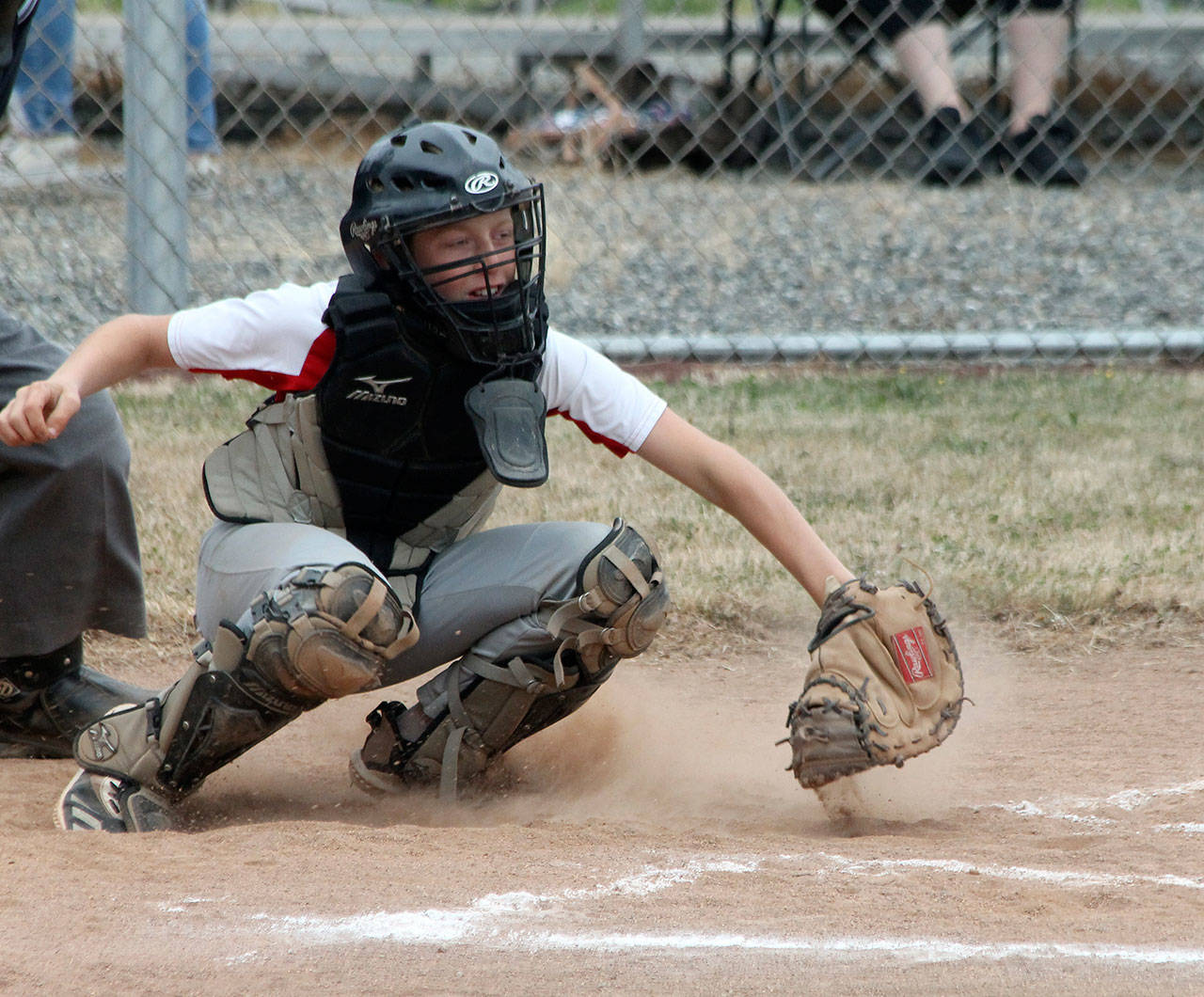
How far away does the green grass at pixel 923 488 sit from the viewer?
13.3 feet

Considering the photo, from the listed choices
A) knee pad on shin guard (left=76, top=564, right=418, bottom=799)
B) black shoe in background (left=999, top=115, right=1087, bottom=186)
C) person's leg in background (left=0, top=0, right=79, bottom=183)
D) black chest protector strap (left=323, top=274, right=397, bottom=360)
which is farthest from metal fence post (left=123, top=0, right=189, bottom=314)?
black shoe in background (left=999, top=115, right=1087, bottom=186)

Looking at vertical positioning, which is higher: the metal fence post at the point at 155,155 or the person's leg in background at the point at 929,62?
the person's leg in background at the point at 929,62

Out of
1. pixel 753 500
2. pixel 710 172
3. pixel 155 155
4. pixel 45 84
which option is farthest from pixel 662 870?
pixel 45 84

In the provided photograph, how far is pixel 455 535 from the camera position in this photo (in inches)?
123

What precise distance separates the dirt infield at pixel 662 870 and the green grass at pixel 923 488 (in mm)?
526

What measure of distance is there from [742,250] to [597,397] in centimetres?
508

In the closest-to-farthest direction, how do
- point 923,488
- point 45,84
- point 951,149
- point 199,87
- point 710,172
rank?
point 923,488, point 710,172, point 199,87, point 45,84, point 951,149

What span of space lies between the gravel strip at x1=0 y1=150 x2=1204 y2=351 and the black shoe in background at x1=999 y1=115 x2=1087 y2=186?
0.11 m

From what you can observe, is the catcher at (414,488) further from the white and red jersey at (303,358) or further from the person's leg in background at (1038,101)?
the person's leg in background at (1038,101)

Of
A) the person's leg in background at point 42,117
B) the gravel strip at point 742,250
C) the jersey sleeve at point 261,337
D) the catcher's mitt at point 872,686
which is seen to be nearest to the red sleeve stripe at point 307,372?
the jersey sleeve at point 261,337

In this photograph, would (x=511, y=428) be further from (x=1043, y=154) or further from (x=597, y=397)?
(x=1043, y=154)

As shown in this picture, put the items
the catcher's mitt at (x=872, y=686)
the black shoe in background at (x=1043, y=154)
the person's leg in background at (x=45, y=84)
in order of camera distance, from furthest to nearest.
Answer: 1. the black shoe in background at (x=1043, y=154)
2. the person's leg in background at (x=45, y=84)
3. the catcher's mitt at (x=872, y=686)

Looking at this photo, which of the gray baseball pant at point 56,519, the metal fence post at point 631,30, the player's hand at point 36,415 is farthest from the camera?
the metal fence post at point 631,30

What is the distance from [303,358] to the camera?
2.89m
